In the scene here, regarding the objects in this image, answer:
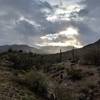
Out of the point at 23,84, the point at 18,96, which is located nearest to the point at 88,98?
the point at 23,84

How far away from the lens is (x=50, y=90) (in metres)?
31.2

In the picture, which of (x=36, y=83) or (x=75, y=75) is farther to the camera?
(x=75, y=75)

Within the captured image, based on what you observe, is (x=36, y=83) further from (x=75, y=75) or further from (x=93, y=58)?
(x=93, y=58)

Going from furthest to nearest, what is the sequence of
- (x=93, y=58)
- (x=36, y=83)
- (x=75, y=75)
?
1. (x=93, y=58)
2. (x=75, y=75)
3. (x=36, y=83)

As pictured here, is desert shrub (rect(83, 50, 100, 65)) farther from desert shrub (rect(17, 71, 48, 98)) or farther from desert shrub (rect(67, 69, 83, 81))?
desert shrub (rect(17, 71, 48, 98))

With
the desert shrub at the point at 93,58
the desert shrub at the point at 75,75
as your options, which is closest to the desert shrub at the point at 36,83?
the desert shrub at the point at 75,75

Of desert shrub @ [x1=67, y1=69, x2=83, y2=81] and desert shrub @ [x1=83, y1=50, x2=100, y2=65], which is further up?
desert shrub @ [x1=83, y1=50, x2=100, y2=65]

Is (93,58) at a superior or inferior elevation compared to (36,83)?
superior

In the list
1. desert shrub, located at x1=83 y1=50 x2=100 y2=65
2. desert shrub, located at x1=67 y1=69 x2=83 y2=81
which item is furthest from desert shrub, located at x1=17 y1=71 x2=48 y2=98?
desert shrub, located at x1=83 y1=50 x2=100 y2=65

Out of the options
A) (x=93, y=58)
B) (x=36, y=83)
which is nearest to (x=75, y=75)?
(x=93, y=58)

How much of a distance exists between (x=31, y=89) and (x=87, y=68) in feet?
104

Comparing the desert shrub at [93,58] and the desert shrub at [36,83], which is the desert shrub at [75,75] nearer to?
the desert shrub at [93,58]

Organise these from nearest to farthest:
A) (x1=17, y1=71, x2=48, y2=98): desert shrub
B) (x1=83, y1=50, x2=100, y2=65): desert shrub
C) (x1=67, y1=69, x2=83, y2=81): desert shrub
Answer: (x1=17, y1=71, x2=48, y2=98): desert shrub
(x1=67, y1=69, x2=83, y2=81): desert shrub
(x1=83, y1=50, x2=100, y2=65): desert shrub

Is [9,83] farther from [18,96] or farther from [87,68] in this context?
[87,68]
